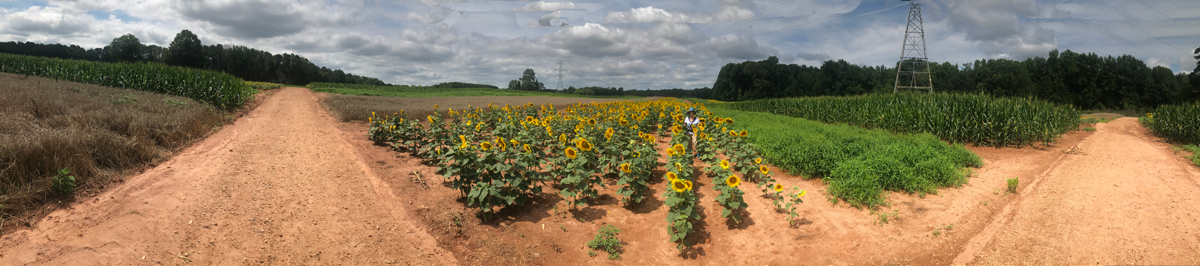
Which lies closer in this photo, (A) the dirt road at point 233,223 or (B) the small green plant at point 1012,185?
(A) the dirt road at point 233,223

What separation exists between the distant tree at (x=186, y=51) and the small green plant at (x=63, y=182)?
73487 mm

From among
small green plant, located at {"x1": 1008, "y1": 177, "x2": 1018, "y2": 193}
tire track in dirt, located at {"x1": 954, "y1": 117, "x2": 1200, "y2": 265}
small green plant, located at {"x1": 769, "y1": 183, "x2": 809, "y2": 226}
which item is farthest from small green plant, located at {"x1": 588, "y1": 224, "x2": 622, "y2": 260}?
small green plant, located at {"x1": 1008, "y1": 177, "x2": 1018, "y2": 193}

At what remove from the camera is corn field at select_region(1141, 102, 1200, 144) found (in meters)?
11.0

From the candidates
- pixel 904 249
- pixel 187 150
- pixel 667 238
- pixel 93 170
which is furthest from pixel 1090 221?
pixel 187 150

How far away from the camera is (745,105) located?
137ft

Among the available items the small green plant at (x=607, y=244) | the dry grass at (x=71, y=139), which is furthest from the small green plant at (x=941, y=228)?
the dry grass at (x=71, y=139)

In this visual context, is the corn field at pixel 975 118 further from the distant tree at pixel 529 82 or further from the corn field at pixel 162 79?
the distant tree at pixel 529 82

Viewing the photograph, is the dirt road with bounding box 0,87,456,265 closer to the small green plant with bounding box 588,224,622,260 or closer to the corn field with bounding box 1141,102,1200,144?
the small green plant with bounding box 588,224,622,260

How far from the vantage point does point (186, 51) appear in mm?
60688

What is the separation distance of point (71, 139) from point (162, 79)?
1562 centimetres

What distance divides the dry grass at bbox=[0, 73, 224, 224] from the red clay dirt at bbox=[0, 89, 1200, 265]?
1.42ft

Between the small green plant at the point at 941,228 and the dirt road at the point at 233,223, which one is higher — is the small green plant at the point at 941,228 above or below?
above

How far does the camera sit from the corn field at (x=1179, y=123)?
36.0ft

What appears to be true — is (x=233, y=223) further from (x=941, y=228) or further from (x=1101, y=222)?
(x=1101, y=222)
